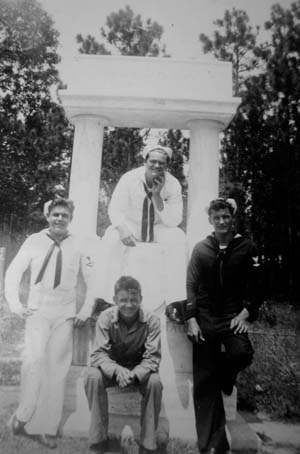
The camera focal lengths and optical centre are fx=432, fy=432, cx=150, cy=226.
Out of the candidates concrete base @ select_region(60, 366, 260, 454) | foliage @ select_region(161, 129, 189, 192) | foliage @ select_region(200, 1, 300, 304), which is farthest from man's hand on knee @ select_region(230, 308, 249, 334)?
foliage @ select_region(161, 129, 189, 192)

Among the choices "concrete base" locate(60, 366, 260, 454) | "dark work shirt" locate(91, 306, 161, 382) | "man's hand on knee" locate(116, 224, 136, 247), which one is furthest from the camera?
"man's hand on knee" locate(116, 224, 136, 247)

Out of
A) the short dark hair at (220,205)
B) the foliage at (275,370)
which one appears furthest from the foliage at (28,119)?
the foliage at (275,370)

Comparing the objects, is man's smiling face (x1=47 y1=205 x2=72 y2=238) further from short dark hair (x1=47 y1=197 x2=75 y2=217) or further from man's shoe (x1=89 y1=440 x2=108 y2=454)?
man's shoe (x1=89 y1=440 x2=108 y2=454)

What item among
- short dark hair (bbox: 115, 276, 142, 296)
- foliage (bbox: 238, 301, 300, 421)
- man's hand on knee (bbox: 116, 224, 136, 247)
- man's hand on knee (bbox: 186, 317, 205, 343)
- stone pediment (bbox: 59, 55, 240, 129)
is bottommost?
foliage (bbox: 238, 301, 300, 421)

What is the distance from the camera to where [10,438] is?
3.15 m

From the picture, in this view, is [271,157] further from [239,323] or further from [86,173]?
[239,323]

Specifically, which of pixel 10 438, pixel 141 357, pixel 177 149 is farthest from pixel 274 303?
pixel 10 438

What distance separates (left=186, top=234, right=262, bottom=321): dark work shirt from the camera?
3230 millimetres

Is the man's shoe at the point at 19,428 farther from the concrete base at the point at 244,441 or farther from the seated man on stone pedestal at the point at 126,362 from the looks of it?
the concrete base at the point at 244,441

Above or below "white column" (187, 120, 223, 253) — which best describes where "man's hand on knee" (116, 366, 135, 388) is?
below

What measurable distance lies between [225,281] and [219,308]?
0.21 metres

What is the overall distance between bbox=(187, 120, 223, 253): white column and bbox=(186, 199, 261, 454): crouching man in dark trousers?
0.73m

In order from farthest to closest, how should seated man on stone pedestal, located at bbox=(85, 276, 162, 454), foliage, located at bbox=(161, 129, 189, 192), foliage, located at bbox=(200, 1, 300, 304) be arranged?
foliage, located at bbox=(161, 129, 189, 192) < foliage, located at bbox=(200, 1, 300, 304) < seated man on stone pedestal, located at bbox=(85, 276, 162, 454)

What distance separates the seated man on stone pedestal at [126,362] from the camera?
289 cm
